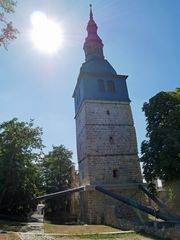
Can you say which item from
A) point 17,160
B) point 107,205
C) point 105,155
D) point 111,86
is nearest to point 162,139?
point 105,155

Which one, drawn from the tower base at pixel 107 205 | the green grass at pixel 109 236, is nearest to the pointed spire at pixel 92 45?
the tower base at pixel 107 205

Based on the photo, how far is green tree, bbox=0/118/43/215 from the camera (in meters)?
22.6

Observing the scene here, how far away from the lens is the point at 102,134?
2403cm

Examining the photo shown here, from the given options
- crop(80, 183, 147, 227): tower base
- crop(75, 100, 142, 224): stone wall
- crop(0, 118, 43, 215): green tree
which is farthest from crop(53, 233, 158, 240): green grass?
crop(0, 118, 43, 215): green tree

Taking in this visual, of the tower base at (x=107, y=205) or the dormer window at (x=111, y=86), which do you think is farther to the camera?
the dormer window at (x=111, y=86)

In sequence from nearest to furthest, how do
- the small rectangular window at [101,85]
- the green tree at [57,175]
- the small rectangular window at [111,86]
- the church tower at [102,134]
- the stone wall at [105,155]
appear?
the stone wall at [105,155] < the church tower at [102,134] < the small rectangular window at [101,85] < the small rectangular window at [111,86] < the green tree at [57,175]

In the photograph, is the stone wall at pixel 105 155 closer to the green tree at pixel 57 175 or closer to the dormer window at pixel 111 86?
the dormer window at pixel 111 86

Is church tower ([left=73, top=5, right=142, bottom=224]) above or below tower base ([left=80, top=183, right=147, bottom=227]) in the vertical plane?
above

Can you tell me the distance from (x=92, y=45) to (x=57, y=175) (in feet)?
59.2

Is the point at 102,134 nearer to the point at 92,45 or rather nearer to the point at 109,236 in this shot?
the point at 92,45

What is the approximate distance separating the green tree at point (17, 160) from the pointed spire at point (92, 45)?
994cm

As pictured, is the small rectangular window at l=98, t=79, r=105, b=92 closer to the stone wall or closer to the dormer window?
the dormer window

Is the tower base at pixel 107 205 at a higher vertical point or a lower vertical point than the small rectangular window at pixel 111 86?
lower

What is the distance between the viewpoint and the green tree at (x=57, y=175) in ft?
109
